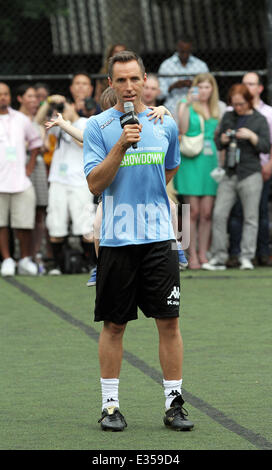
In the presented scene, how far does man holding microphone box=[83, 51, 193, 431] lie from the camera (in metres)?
5.78

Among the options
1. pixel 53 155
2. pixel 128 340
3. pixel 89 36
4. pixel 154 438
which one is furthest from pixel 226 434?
pixel 89 36

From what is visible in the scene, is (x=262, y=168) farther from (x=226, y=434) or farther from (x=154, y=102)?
(x=226, y=434)

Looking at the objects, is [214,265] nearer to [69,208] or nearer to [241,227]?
[241,227]

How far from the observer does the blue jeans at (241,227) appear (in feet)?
42.8

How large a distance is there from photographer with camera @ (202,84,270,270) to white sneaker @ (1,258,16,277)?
2268 mm

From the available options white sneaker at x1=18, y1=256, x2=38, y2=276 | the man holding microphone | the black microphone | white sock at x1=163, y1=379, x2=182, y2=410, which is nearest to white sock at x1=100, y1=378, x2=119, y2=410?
the man holding microphone

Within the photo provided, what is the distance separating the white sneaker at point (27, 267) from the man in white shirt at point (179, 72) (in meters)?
2.58

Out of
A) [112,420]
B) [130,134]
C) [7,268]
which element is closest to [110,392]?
[112,420]

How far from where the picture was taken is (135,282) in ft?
19.5

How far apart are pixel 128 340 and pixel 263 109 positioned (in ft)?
16.9

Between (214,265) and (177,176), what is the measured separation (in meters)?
1.15

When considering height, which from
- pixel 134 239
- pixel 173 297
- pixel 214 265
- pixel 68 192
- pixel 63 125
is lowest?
pixel 214 265

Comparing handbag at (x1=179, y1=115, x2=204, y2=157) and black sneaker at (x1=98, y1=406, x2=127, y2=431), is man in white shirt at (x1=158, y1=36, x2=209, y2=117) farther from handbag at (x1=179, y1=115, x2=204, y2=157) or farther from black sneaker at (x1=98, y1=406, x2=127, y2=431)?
black sneaker at (x1=98, y1=406, x2=127, y2=431)

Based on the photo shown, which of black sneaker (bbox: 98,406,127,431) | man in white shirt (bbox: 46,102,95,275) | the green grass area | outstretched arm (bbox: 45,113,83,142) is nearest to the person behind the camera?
Answer: the green grass area
